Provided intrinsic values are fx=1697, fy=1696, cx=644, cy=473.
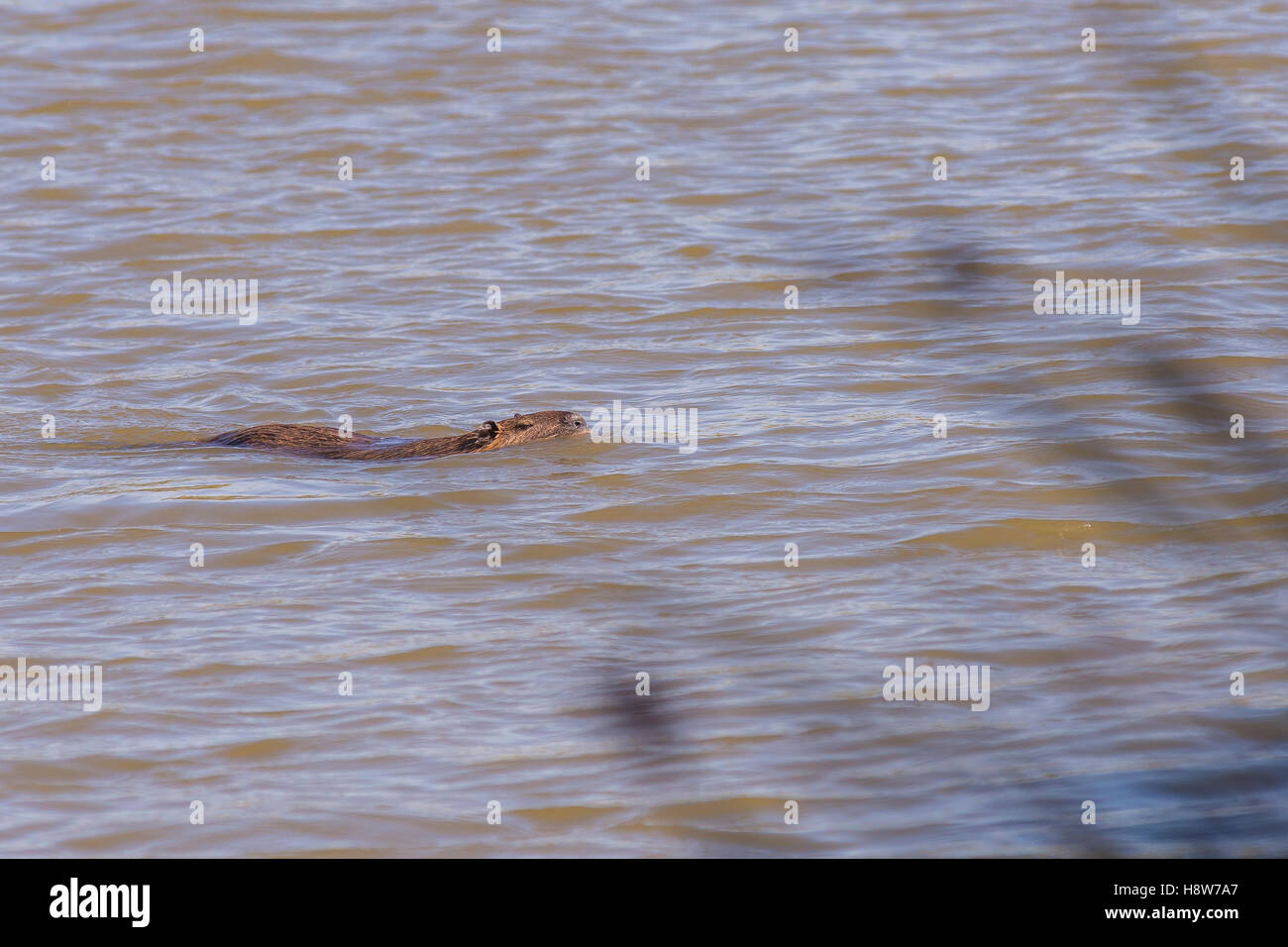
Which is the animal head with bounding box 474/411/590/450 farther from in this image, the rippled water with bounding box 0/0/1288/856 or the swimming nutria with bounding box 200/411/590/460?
the rippled water with bounding box 0/0/1288/856

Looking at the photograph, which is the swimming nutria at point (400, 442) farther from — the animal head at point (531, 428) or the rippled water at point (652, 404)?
the rippled water at point (652, 404)

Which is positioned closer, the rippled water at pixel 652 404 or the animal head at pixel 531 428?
the rippled water at pixel 652 404

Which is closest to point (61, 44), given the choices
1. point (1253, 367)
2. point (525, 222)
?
point (525, 222)

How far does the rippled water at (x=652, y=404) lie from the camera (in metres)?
5.92

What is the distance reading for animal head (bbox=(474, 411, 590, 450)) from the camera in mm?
9156

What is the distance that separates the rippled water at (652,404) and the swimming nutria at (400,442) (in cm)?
15

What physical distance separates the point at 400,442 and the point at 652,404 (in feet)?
5.38

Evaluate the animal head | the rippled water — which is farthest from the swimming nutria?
the rippled water

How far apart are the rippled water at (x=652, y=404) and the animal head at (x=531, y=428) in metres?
0.13

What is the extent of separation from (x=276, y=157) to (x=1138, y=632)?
442 inches

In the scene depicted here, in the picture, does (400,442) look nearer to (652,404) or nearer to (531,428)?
(531,428)

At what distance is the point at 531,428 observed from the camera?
9383 mm

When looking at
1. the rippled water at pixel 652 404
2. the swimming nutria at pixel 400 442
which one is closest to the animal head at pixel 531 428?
the swimming nutria at pixel 400 442

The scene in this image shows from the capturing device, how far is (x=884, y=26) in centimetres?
1880
